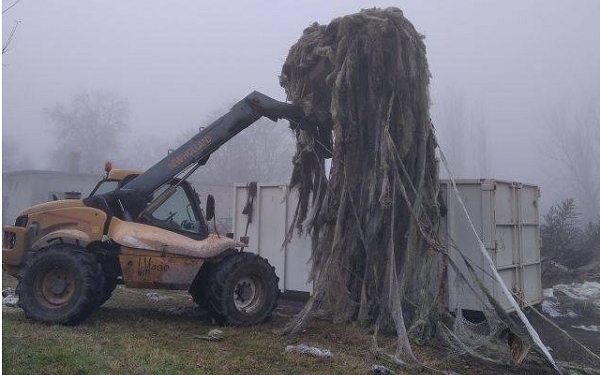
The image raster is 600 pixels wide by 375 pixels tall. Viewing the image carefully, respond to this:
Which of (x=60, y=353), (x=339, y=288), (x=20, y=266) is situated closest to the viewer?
(x=60, y=353)

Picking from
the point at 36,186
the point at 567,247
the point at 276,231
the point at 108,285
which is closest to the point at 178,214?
the point at 108,285

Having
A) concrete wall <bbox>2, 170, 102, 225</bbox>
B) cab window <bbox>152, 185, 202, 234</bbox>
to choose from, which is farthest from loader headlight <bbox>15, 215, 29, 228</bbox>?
concrete wall <bbox>2, 170, 102, 225</bbox>

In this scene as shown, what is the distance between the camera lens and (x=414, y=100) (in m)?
8.30

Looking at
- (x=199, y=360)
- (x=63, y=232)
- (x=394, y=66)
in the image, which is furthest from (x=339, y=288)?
(x=63, y=232)

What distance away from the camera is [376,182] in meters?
8.05

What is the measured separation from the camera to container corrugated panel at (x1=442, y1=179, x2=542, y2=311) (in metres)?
8.36

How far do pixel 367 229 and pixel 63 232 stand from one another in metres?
4.39

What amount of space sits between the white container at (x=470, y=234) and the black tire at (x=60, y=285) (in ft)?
11.4

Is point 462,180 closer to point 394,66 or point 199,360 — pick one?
point 394,66

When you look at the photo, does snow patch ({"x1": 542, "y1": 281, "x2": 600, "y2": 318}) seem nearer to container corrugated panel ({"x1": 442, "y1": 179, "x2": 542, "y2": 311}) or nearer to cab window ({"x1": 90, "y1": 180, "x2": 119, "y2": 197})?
container corrugated panel ({"x1": 442, "y1": 179, "x2": 542, "y2": 311})

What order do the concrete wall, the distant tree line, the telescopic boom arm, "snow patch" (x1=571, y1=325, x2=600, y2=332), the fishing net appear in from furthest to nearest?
the concrete wall, the distant tree line, "snow patch" (x1=571, y1=325, x2=600, y2=332), the telescopic boom arm, the fishing net

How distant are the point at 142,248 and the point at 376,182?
3.55 metres

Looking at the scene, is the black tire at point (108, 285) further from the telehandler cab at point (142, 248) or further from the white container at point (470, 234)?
the white container at point (470, 234)

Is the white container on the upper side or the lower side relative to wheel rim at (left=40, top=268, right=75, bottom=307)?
upper
